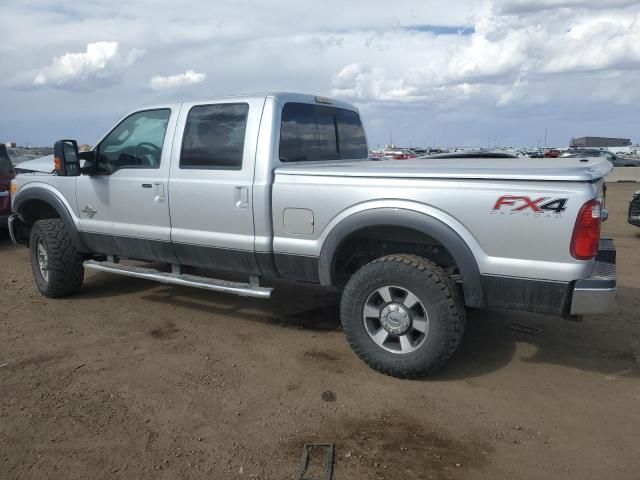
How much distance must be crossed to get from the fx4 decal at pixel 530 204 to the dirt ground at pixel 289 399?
1249mm

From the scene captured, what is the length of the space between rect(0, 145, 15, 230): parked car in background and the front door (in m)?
4.68

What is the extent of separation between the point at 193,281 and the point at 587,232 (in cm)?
309

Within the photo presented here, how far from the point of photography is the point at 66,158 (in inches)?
201

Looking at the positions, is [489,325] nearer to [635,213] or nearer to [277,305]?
[277,305]

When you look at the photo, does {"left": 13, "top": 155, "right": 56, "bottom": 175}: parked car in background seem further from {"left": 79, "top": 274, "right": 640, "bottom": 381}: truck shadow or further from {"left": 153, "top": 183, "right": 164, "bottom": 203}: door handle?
{"left": 153, "top": 183, "right": 164, "bottom": 203}: door handle

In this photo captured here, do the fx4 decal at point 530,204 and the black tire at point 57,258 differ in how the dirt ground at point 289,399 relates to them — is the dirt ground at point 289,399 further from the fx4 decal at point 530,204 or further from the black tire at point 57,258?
the fx4 decal at point 530,204

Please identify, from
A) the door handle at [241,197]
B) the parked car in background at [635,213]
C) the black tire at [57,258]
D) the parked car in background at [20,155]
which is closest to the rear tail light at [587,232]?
the door handle at [241,197]

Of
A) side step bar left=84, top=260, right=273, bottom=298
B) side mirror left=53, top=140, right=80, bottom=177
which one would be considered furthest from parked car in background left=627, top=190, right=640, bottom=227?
side mirror left=53, top=140, right=80, bottom=177

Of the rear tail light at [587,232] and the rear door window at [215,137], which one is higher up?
the rear door window at [215,137]

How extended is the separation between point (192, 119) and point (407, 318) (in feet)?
8.22

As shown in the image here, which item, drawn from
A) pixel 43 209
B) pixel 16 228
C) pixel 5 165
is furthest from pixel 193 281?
pixel 5 165

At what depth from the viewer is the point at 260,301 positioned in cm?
574

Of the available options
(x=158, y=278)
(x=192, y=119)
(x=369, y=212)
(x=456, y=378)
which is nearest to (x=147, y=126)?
(x=192, y=119)

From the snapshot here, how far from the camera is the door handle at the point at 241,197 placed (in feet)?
14.1
